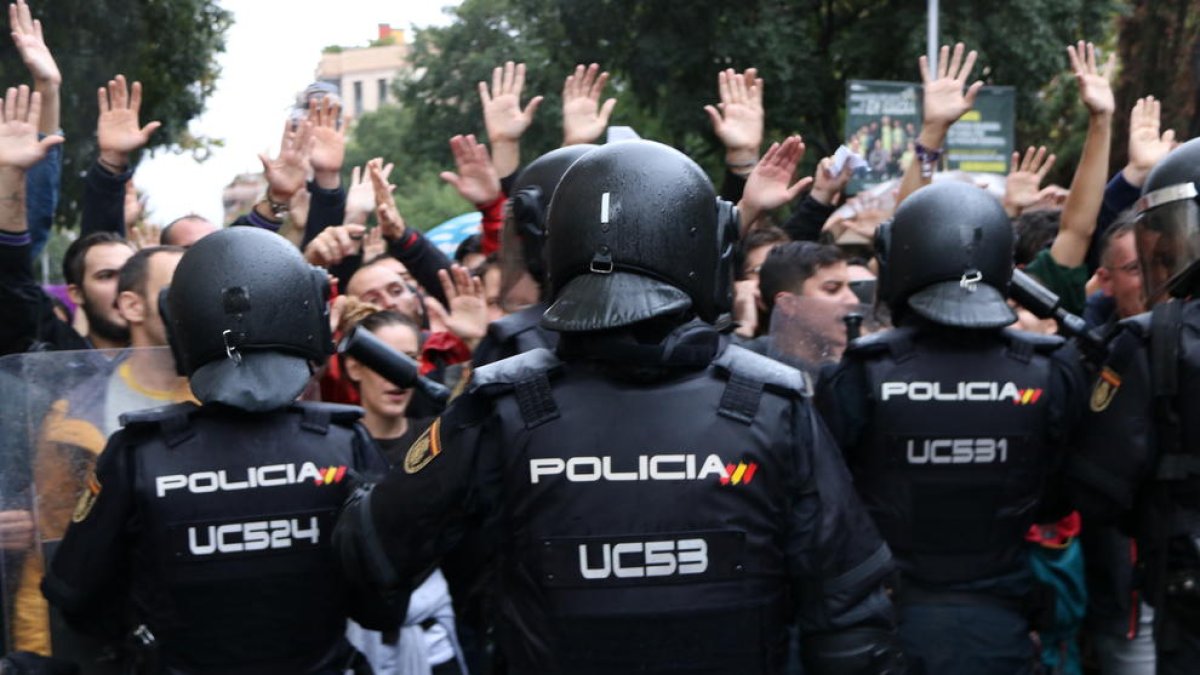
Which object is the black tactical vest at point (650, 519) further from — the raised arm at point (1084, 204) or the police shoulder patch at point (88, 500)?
the raised arm at point (1084, 204)

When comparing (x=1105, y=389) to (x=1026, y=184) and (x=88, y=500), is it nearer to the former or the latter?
(x=88, y=500)

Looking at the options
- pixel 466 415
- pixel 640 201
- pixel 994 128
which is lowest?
pixel 994 128

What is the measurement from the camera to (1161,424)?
391cm

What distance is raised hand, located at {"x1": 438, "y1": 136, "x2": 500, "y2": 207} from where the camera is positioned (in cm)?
612

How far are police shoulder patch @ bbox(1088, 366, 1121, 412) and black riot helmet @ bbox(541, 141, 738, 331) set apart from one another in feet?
4.70

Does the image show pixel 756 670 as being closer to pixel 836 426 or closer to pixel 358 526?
pixel 358 526

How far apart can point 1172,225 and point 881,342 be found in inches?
34.5

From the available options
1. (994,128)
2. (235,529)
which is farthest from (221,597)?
(994,128)

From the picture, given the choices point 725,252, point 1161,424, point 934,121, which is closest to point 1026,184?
point 934,121

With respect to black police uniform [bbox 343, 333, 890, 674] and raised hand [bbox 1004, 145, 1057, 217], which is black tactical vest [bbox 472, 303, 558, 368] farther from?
raised hand [bbox 1004, 145, 1057, 217]

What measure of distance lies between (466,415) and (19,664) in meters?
1.43

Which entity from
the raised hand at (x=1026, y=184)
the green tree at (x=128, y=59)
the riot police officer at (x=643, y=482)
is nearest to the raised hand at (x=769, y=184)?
the raised hand at (x=1026, y=184)

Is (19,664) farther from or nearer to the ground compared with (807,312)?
nearer to the ground

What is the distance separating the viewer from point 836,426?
14.8 ft
